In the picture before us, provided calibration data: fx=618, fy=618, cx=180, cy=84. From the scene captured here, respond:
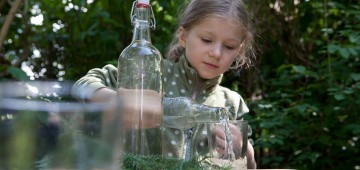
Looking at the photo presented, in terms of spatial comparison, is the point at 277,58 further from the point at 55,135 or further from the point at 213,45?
the point at 55,135

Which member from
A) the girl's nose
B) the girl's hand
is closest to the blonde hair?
the girl's nose

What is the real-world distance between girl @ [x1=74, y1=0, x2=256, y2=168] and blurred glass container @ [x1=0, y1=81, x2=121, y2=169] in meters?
1.08

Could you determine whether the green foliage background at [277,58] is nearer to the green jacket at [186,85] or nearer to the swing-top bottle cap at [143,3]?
the green jacket at [186,85]

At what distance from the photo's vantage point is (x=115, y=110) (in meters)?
0.32

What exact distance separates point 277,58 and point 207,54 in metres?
1.85

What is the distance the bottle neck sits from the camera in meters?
1.02

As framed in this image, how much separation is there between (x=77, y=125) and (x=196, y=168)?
0.44 m

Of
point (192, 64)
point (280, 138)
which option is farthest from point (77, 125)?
point (280, 138)

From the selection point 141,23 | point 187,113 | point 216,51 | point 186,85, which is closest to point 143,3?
point 141,23

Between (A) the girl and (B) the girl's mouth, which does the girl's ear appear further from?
(B) the girl's mouth

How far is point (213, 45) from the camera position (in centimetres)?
153

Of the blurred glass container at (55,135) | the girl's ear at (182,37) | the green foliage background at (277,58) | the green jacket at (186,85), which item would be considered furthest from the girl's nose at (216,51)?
the blurred glass container at (55,135)

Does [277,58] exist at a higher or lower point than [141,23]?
higher

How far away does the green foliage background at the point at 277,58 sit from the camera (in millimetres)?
2738
